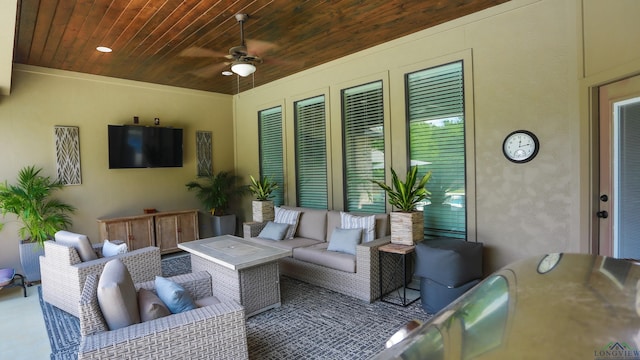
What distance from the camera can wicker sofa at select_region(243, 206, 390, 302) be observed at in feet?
11.8

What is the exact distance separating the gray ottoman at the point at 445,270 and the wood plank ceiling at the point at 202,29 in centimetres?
242

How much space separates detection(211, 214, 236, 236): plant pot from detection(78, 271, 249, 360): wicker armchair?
4.07m

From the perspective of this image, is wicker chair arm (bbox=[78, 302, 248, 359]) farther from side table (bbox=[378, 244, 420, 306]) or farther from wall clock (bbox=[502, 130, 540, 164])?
wall clock (bbox=[502, 130, 540, 164])

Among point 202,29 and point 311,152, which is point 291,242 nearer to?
point 311,152

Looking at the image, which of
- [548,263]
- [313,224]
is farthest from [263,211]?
[548,263]

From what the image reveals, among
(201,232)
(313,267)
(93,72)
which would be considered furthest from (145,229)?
(313,267)

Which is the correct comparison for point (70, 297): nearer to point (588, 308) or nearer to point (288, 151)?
point (288, 151)

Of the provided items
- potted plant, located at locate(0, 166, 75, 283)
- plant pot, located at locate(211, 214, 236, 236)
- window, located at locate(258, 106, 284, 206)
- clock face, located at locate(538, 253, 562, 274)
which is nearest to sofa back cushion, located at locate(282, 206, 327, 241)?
window, located at locate(258, 106, 284, 206)

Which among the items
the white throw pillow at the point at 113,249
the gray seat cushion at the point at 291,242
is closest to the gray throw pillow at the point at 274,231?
the gray seat cushion at the point at 291,242

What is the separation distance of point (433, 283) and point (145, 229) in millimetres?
4604

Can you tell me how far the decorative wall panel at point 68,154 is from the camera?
5094 millimetres

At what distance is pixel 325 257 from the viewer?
3988 millimetres

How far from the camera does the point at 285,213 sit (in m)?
5.18

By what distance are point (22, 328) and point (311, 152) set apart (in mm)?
4067
